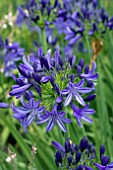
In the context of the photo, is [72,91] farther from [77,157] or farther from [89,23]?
[89,23]

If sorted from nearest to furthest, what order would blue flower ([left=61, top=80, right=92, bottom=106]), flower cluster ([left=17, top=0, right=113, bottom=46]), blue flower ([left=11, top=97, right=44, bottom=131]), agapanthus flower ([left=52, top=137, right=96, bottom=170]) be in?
agapanthus flower ([left=52, top=137, right=96, bottom=170])
blue flower ([left=61, top=80, right=92, bottom=106])
blue flower ([left=11, top=97, right=44, bottom=131])
flower cluster ([left=17, top=0, right=113, bottom=46])

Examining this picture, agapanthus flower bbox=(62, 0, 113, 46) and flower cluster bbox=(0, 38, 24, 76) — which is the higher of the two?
agapanthus flower bbox=(62, 0, 113, 46)

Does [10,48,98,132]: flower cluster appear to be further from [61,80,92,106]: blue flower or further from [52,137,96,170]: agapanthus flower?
[52,137,96,170]: agapanthus flower

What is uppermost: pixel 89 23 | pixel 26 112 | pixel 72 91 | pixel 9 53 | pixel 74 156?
pixel 89 23

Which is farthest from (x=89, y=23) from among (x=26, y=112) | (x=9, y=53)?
(x=26, y=112)

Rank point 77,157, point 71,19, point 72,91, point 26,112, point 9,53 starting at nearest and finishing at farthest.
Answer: point 77,157, point 72,91, point 26,112, point 9,53, point 71,19

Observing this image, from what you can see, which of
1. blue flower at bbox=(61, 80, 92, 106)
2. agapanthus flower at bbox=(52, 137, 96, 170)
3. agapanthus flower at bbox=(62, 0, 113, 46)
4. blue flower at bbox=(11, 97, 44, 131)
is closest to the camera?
agapanthus flower at bbox=(52, 137, 96, 170)

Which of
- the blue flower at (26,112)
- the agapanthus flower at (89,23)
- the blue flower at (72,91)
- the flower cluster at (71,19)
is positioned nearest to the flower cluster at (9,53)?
the flower cluster at (71,19)

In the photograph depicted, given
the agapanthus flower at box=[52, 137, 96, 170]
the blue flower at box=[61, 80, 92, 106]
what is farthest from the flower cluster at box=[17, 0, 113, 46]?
the agapanthus flower at box=[52, 137, 96, 170]

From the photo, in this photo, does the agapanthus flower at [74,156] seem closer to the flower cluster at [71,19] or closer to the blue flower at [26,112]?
the blue flower at [26,112]

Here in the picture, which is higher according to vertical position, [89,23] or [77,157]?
[89,23]

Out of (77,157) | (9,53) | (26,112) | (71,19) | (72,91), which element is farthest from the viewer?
(71,19)
